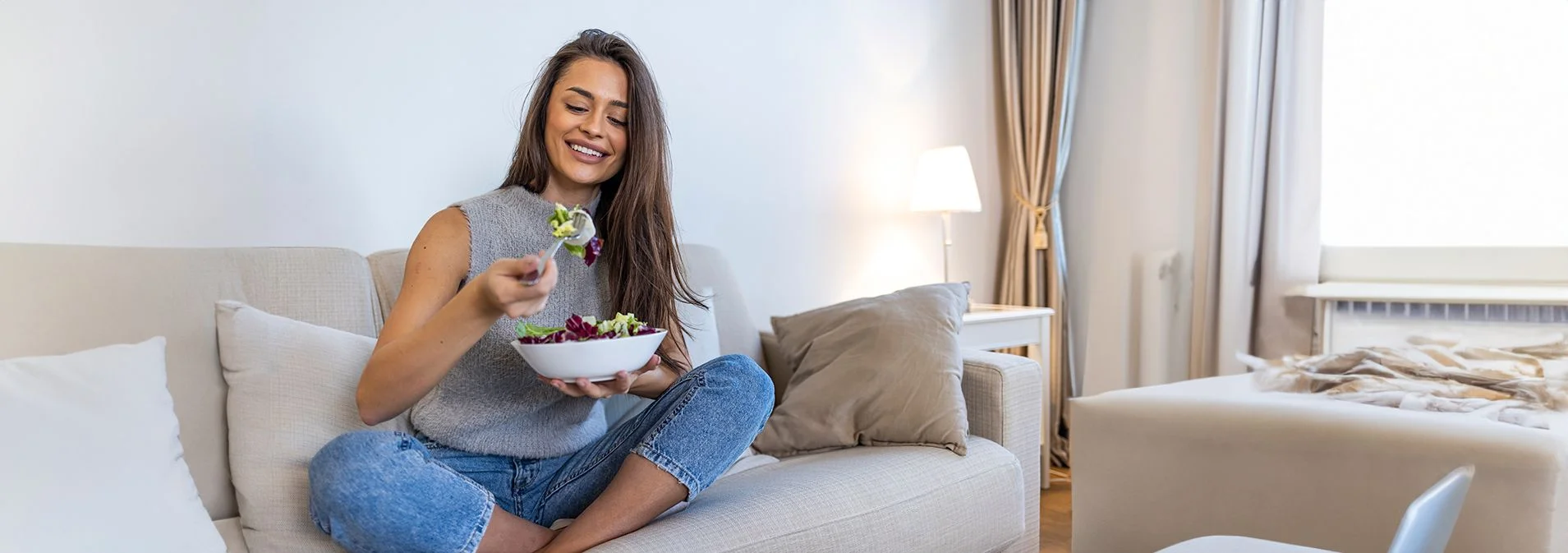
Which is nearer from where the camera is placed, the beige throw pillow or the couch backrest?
the couch backrest

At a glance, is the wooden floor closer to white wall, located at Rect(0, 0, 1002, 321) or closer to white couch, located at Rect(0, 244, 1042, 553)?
white couch, located at Rect(0, 244, 1042, 553)

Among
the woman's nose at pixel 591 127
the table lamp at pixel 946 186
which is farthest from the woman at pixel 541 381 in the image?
the table lamp at pixel 946 186

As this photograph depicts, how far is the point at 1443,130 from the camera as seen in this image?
2.70 metres

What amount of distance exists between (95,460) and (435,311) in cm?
40

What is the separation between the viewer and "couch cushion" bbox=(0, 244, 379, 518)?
1.35 meters

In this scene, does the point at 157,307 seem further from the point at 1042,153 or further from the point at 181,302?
the point at 1042,153

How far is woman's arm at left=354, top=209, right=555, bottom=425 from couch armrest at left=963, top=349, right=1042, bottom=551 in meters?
0.99

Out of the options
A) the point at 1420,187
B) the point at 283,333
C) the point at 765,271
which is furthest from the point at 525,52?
the point at 1420,187

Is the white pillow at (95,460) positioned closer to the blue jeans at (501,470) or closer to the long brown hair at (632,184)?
the blue jeans at (501,470)

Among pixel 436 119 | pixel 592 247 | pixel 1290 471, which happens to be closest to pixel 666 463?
pixel 592 247

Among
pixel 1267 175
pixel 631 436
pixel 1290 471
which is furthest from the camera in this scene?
pixel 1267 175

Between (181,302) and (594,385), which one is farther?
(181,302)

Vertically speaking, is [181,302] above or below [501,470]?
above

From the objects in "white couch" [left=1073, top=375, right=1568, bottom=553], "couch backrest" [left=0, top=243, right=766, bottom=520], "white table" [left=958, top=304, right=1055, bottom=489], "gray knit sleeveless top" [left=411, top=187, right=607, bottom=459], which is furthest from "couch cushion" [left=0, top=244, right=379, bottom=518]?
"white table" [left=958, top=304, right=1055, bottom=489]
